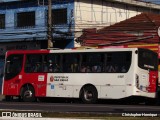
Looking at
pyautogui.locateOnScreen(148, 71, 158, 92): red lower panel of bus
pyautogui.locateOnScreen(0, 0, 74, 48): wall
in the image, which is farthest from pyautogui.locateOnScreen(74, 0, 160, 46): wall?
pyautogui.locateOnScreen(148, 71, 158, 92): red lower panel of bus

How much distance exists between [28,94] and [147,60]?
7.16 metres

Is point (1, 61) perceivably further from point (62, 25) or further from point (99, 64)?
point (99, 64)

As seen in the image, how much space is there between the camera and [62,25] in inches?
1492

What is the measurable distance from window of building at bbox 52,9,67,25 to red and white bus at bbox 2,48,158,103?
974cm

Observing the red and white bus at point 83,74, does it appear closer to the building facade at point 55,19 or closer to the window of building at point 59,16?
the building facade at point 55,19

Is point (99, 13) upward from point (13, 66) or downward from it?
upward

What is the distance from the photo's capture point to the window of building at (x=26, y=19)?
39656mm

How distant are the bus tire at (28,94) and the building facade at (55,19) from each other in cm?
835

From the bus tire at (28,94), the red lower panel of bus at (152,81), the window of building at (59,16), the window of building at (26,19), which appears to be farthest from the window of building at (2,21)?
the red lower panel of bus at (152,81)

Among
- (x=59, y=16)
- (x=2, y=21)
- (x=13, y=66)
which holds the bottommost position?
(x=13, y=66)

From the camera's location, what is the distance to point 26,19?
40.0 metres

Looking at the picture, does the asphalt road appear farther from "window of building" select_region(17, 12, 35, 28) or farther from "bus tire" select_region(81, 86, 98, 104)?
"window of building" select_region(17, 12, 35, 28)

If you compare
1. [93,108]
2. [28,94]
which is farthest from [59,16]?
[93,108]

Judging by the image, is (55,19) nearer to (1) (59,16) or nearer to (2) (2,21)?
(1) (59,16)
